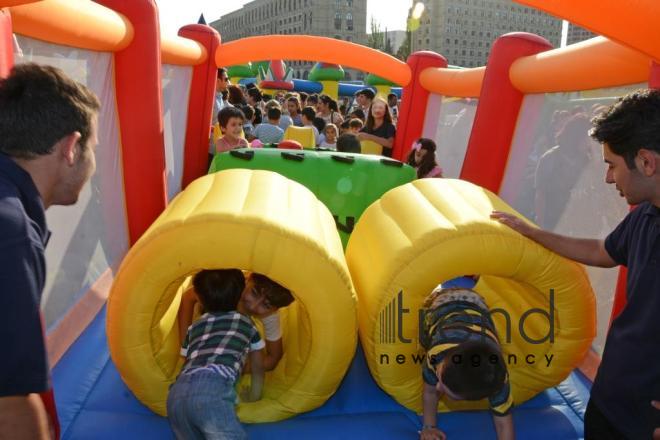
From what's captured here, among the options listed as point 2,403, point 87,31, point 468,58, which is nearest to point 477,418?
point 2,403

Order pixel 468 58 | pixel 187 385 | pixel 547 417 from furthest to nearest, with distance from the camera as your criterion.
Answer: pixel 468 58
pixel 547 417
pixel 187 385

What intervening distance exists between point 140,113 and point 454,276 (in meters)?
2.35

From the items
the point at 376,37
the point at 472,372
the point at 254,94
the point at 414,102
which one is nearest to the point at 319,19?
the point at 376,37

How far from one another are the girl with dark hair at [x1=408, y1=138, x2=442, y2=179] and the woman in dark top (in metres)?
1.46

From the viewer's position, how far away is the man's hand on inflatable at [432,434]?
209 cm

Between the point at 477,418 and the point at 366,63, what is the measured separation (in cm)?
426

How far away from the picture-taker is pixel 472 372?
5.62 ft

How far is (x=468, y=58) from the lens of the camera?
61438 millimetres

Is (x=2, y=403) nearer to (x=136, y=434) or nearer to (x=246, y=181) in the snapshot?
(x=136, y=434)

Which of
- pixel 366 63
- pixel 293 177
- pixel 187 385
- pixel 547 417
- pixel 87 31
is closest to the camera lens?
pixel 187 385

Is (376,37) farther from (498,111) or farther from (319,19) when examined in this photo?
(498,111)

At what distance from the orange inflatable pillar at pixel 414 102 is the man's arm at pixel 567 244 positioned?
11.8 feet

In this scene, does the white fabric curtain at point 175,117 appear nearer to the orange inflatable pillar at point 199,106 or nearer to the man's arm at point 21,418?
the orange inflatable pillar at point 199,106

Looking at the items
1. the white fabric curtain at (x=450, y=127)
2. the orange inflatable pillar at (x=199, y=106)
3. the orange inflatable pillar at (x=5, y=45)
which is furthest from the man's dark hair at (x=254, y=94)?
the orange inflatable pillar at (x=5, y=45)
